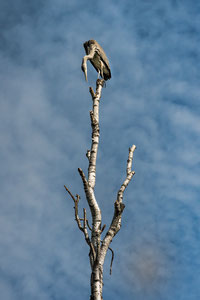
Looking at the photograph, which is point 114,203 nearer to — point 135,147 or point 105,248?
point 105,248

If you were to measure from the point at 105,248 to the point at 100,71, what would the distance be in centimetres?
668

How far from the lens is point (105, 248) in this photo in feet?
23.9

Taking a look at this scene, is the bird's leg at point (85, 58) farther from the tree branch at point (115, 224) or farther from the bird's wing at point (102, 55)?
the tree branch at point (115, 224)

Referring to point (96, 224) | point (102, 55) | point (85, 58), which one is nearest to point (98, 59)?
point (102, 55)

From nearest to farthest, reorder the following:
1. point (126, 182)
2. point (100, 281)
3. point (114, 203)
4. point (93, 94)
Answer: point (100, 281) → point (114, 203) → point (126, 182) → point (93, 94)

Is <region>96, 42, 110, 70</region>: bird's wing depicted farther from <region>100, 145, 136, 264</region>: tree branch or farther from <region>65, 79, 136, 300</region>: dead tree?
<region>100, 145, 136, 264</region>: tree branch

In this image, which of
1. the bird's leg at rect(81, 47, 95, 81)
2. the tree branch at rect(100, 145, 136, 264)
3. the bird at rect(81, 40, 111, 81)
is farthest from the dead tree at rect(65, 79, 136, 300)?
the bird at rect(81, 40, 111, 81)

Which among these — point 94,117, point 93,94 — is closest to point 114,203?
point 94,117

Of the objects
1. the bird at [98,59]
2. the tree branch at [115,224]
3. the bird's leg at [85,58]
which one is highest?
the bird at [98,59]

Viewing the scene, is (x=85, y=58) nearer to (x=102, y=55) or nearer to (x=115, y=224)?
(x=102, y=55)

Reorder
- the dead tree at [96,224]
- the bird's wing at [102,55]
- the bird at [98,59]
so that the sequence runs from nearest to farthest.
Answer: the dead tree at [96,224]
the bird at [98,59]
the bird's wing at [102,55]

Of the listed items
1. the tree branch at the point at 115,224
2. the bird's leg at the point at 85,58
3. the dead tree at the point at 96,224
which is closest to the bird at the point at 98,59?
the bird's leg at the point at 85,58

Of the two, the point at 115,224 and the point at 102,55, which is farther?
the point at 102,55

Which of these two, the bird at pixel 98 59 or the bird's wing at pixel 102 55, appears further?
the bird's wing at pixel 102 55
